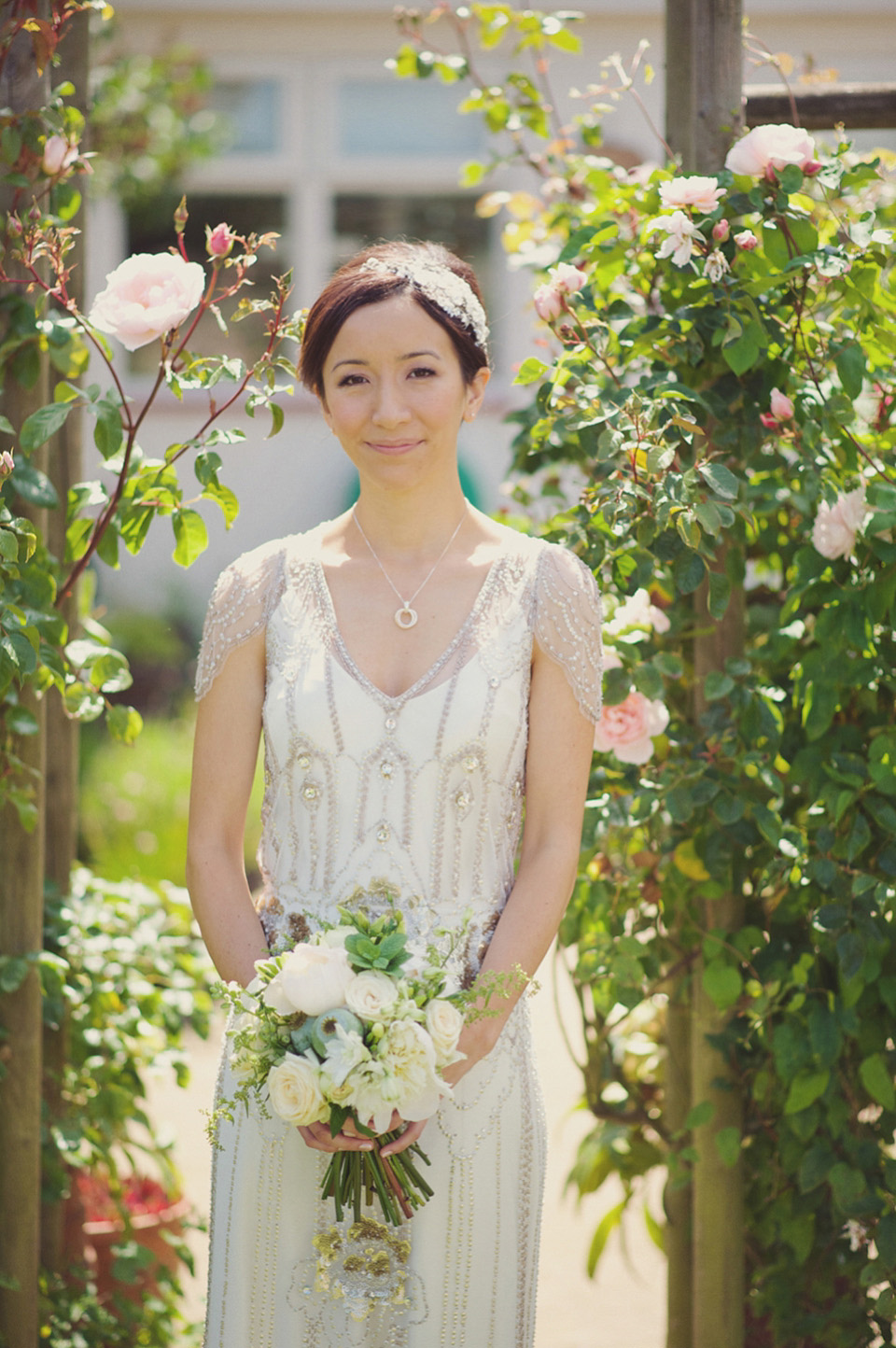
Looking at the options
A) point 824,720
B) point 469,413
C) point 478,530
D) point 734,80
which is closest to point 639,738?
point 824,720

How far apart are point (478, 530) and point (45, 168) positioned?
91 cm

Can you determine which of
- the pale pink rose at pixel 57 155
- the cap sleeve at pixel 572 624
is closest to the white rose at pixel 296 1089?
the cap sleeve at pixel 572 624

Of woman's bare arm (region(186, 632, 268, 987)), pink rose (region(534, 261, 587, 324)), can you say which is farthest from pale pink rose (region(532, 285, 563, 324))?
woman's bare arm (region(186, 632, 268, 987))

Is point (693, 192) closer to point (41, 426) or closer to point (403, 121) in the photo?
point (41, 426)

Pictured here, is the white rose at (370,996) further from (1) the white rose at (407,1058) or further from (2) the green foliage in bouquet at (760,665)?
(2) the green foliage in bouquet at (760,665)

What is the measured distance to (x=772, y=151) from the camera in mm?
2191

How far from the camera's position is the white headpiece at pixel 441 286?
2061 millimetres

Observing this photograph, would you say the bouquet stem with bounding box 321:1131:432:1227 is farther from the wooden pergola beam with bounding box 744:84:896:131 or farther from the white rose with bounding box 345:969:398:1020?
the wooden pergola beam with bounding box 744:84:896:131

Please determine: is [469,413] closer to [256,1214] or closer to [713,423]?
[713,423]

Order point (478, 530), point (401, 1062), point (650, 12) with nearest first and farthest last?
point (401, 1062) < point (478, 530) < point (650, 12)

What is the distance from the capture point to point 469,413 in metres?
2.15

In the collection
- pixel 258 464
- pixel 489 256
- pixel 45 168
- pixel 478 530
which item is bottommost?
pixel 478 530

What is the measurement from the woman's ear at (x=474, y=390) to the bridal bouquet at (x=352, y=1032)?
79 cm

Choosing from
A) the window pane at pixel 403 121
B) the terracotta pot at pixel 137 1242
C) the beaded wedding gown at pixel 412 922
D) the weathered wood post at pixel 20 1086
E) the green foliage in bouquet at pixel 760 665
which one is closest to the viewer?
the beaded wedding gown at pixel 412 922
